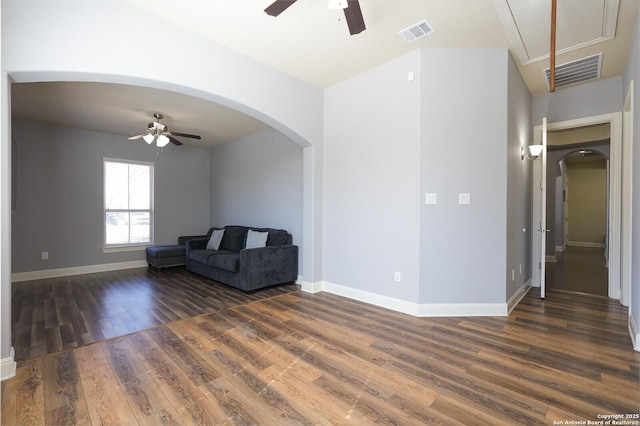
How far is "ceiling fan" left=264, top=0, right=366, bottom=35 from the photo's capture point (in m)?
1.94

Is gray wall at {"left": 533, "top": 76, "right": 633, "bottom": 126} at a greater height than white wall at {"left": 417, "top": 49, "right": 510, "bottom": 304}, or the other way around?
gray wall at {"left": 533, "top": 76, "right": 633, "bottom": 126}

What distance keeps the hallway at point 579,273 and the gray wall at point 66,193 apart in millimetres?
7718

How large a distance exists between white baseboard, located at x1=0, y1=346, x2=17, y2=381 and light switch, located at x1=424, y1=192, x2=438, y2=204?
3.77 meters

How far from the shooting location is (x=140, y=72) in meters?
2.54

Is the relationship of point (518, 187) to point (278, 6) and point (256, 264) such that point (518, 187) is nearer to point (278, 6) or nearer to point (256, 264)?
point (278, 6)

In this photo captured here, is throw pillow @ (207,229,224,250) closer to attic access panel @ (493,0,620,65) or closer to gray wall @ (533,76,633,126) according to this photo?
attic access panel @ (493,0,620,65)

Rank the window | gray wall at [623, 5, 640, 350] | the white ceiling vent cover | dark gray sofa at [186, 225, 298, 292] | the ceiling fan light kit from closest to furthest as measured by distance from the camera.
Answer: the ceiling fan light kit < gray wall at [623, 5, 640, 350] < the white ceiling vent cover < dark gray sofa at [186, 225, 298, 292] < the window

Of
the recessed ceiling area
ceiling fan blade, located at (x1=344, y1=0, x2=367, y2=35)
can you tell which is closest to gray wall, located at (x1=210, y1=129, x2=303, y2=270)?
the recessed ceiling area

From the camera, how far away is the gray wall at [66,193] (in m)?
5.01

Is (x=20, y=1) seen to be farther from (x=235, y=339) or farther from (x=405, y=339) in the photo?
(x=405, y=339)

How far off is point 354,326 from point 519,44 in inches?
135

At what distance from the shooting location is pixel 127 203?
618cm

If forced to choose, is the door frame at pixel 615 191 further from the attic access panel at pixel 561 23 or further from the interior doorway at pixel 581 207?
the interior doorway at pixel 581 207

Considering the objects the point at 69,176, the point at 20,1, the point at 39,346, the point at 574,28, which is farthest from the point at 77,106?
the point at 574,28
